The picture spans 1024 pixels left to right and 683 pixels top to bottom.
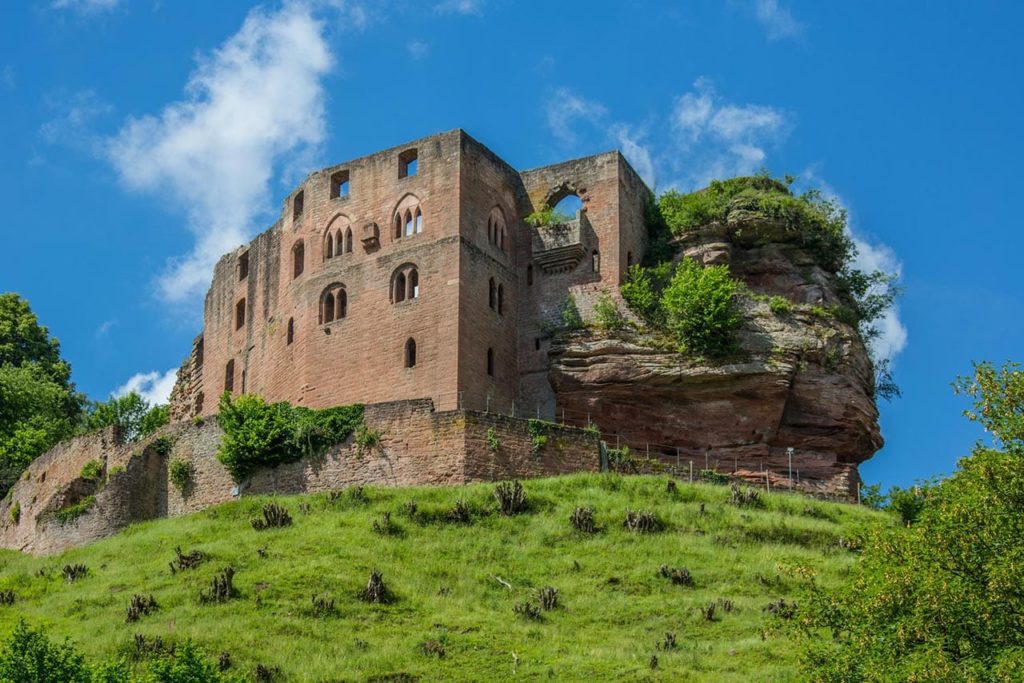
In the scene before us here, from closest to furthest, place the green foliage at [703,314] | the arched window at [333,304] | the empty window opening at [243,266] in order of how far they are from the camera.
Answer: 1. the green foliage at [703,314]
2. the arched window at [333,304]
3. the empty window opening at [243,266]

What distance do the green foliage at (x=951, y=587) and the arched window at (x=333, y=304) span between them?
87.1 ft

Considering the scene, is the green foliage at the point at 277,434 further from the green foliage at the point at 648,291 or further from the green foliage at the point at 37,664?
the green foliage at the point at 37,664

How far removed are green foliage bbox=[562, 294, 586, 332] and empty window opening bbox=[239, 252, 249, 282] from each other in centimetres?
1295

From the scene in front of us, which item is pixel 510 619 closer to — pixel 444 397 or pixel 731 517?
pixel 731 517

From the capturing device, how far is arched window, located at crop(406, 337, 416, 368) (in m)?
48.8

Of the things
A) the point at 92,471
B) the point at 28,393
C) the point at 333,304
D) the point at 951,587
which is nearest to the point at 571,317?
the point at 333,304

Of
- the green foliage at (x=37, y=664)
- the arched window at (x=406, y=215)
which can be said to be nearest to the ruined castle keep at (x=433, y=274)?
the arched window at (x=406, y=215)

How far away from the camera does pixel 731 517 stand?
1563 inches

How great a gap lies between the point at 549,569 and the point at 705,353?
46.7ft

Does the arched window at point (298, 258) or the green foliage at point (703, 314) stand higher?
the arched window at point (298, 258)

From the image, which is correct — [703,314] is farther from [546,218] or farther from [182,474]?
[182,474]

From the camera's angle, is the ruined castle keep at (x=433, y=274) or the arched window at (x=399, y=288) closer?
the ruined castle keep at (x=433, y=274)

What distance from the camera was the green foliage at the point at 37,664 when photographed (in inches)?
981

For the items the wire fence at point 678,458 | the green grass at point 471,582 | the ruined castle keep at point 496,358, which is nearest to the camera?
the green grass at point 471,582
